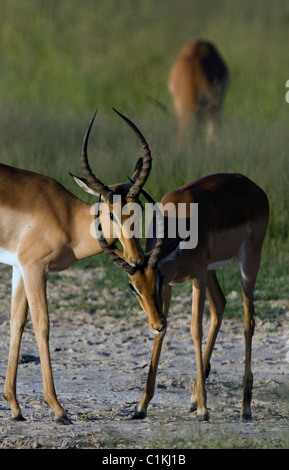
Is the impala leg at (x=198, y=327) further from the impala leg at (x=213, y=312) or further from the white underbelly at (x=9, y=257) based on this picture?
the white underbelly at (x=9, y=257)

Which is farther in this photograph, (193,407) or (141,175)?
(193,407)

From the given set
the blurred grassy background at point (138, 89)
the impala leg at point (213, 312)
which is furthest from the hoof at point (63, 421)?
the blurred grassy background at point (138, 89)

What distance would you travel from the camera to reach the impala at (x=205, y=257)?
5.27m

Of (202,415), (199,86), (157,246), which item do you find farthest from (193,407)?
(199,86)

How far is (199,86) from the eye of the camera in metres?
14.4

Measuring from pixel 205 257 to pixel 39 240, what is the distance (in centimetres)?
92

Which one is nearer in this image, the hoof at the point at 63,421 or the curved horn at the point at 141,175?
the curved horn at the point at 141,175

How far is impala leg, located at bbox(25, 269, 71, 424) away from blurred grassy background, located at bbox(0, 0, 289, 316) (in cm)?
306

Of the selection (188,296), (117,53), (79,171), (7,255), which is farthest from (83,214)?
(117,53)

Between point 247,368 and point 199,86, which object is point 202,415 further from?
point 199,86

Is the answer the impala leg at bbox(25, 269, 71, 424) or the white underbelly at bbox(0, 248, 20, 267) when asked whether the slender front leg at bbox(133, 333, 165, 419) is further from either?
the white underbelly at bbox(0, 248, 20, 267)

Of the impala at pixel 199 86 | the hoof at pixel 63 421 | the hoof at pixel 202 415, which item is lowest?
the hoof at pixel 63 421

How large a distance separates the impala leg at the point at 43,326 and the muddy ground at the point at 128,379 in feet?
0.32

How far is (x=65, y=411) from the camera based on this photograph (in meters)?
5.59
